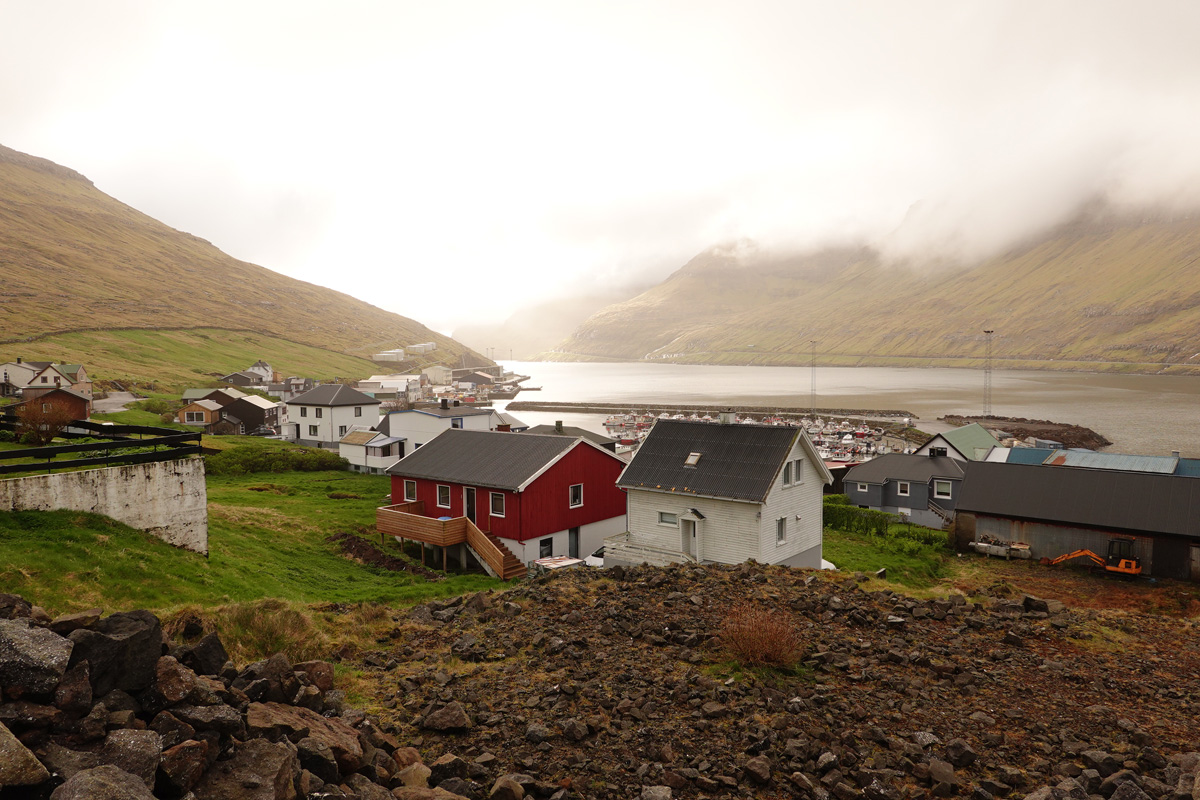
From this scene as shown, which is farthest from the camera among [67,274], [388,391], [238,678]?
[67,274]

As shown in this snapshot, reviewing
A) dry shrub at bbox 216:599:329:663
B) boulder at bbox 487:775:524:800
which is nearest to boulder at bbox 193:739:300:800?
boulder at bbox 487:775:524:800

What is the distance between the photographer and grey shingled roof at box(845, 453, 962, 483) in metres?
47.1

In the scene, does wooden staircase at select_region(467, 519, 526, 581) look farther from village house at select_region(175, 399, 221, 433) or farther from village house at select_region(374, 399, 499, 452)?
village house at select_region(175, 399, 221, 433)

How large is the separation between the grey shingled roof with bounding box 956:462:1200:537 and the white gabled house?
1193cm

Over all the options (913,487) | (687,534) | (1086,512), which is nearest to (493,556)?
(687,534)

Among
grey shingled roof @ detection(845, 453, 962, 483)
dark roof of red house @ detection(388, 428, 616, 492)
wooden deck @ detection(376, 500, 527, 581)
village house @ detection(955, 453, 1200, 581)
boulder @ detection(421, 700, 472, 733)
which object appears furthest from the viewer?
grey shingled roof @ detection(845, 453, 962, 483)

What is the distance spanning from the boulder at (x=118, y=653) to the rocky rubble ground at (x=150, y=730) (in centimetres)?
1

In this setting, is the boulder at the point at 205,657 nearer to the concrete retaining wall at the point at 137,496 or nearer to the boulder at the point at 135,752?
the boulder at the point at 135,752

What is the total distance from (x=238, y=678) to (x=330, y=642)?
6134 mm

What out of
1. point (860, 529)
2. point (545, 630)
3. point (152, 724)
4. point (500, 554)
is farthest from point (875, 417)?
point (152, 724)

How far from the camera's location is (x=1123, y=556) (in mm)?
30797

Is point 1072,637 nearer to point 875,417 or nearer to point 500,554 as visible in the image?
point 500,554

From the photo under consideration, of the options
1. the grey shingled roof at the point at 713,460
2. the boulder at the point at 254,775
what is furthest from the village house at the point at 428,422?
the boulder at the point at 254,775

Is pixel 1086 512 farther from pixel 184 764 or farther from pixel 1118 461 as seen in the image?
pixel 184 764
